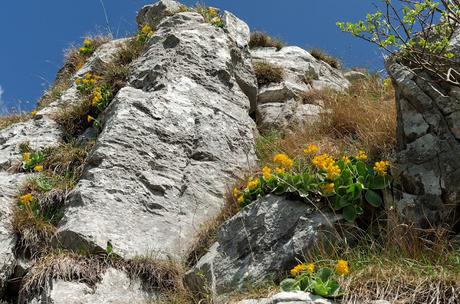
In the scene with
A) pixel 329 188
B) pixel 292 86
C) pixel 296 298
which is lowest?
pixel 296 298

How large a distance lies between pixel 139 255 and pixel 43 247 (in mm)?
861

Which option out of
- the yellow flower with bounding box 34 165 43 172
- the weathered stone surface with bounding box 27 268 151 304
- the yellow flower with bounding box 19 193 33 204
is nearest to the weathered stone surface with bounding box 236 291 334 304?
the weathered stone surface with bounding box 27 268 151 304

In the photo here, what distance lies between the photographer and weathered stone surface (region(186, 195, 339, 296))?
173 inches

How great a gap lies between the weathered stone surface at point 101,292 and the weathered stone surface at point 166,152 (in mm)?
270

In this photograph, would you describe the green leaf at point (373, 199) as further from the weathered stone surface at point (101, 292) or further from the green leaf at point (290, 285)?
the weathered stone surface at point (101, 292)

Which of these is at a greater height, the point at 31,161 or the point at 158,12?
the point at 158,12

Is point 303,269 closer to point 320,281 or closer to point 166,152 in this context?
point 320,281

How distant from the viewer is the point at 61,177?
20.0ft

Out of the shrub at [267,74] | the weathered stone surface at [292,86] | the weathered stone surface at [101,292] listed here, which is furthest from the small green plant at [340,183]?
the shrub at [267,74]

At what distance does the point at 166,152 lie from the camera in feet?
20.4

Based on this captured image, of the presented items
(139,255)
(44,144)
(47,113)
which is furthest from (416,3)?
(47,113)

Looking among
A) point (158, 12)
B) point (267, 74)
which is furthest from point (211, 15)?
point (158, 12)

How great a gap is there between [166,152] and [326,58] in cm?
620

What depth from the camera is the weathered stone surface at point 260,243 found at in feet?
14.4
